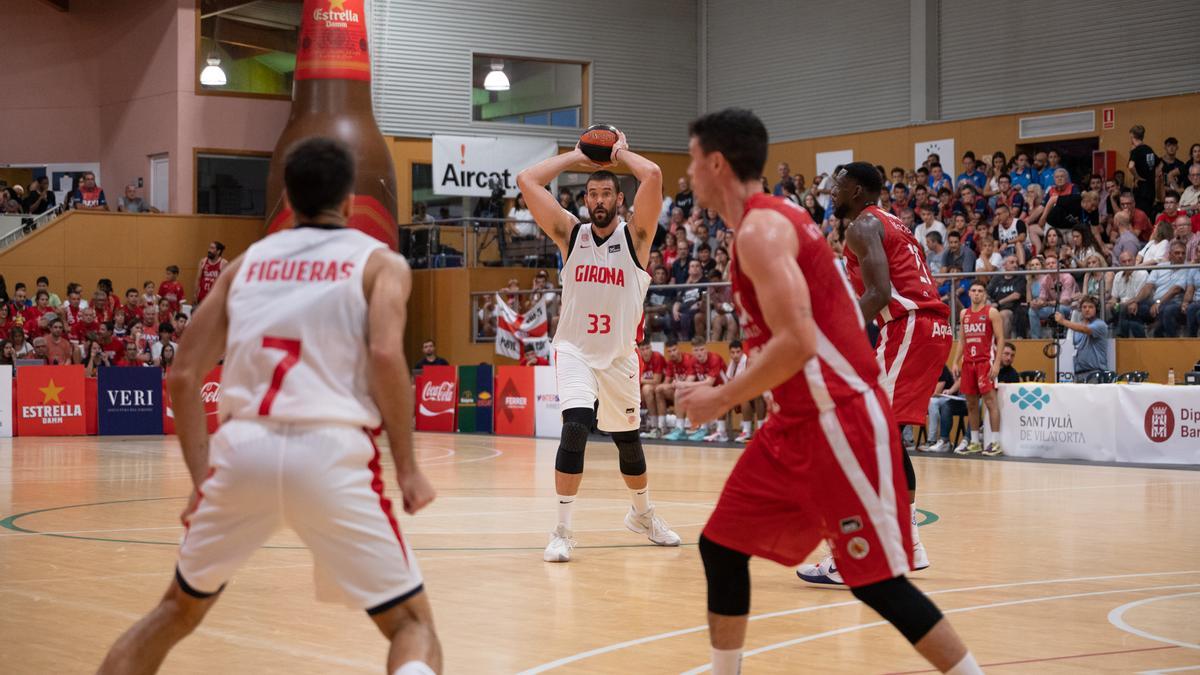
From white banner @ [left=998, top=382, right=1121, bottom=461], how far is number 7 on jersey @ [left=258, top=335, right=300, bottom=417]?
15215 millimetres

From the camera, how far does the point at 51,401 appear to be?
2311 cm

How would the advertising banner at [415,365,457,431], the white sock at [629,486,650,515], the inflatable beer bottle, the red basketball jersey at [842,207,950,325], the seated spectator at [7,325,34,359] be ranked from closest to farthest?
the red basketball jersey at [842,207,950,325], the white sock at [629,486,650,515], the seated spectator at [7,325,34,359], the advertising banner at [415,365,457,431], the inflatable beer bottle

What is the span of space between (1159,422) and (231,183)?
21340 mm

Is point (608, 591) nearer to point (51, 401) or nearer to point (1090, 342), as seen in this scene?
point (1090, 342)

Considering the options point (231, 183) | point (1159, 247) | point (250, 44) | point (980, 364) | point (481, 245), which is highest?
point (250, 44)

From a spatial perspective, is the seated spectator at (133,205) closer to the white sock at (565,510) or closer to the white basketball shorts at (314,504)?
the white sock at (565,510)

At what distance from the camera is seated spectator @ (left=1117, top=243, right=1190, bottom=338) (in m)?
18.0

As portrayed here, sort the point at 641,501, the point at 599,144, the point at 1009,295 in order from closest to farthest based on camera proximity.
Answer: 1. the point at 599,144
2. the point at 641,501
3. the point at 1009,295

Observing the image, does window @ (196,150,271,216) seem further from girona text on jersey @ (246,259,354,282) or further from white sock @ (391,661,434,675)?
white sock @ (391,661,434,675)

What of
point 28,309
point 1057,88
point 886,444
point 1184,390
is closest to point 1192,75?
point 1057,88

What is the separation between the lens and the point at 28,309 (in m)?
24.8

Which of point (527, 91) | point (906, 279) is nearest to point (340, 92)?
point (527, 91)

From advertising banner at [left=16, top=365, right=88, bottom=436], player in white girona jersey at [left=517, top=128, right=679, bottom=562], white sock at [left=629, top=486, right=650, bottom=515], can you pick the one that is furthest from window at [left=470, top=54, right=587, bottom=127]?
white sock at [left=629, top=486, right=650, bottom=515]

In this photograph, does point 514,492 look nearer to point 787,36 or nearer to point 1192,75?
point 1192,75
